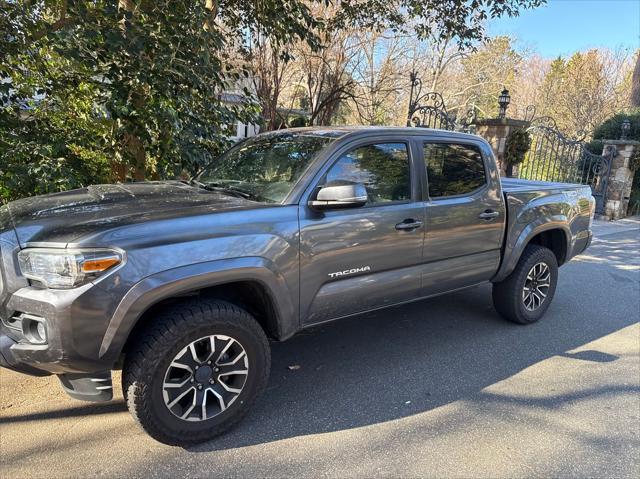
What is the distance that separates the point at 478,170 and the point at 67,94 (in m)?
4.28

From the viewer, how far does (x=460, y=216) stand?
12.7 ft

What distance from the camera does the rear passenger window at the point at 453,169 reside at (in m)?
3.82

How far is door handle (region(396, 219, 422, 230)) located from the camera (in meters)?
3.44

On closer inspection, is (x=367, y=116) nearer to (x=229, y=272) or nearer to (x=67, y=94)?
(x=67, y=94)

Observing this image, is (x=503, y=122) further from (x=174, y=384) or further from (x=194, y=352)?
(x=174, y=384)

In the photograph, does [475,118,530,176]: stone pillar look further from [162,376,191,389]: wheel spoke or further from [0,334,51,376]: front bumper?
[0,334,51,376]: front bumper

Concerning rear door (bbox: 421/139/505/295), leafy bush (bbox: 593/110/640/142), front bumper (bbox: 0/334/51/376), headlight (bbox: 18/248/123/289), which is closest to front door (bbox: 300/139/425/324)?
rear door (bbox: 421/139/505/295)

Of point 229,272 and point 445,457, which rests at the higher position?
point 229,272

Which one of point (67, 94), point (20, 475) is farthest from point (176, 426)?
point (67, 94)

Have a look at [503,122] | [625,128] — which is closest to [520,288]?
[503,122]

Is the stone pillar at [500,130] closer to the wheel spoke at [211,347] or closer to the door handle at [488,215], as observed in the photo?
the door handle at [488,215]

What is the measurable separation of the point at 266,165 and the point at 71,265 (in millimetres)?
1623

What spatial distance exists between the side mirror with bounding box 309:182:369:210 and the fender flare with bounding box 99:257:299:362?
1.75ft

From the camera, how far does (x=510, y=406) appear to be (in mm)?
3268
